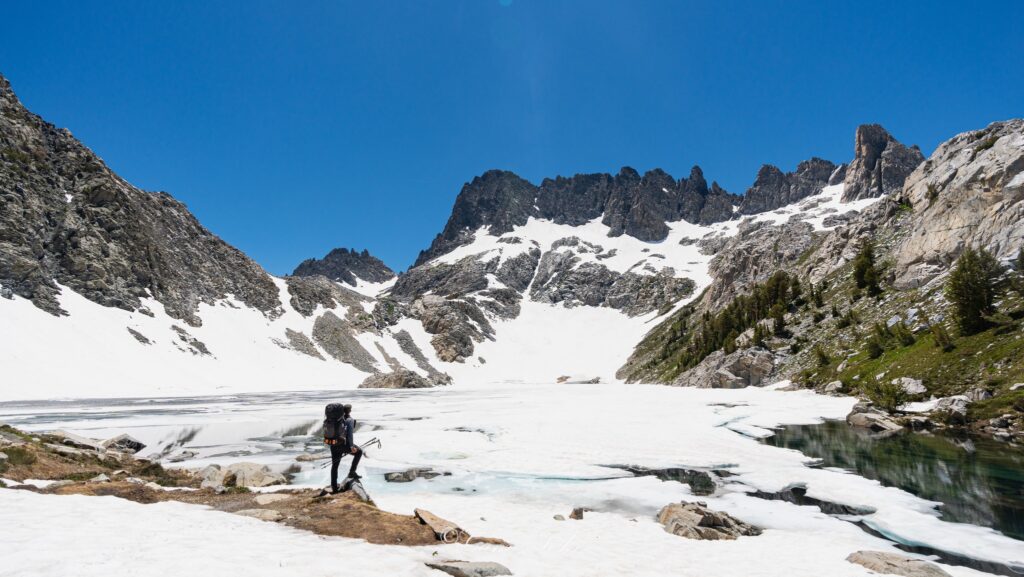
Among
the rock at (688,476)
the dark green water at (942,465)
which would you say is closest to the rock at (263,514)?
the rock at (688,476)

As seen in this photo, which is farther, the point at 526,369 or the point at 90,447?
the point at 526,369

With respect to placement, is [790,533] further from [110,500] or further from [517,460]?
[110,500]

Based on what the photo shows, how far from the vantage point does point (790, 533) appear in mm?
11031

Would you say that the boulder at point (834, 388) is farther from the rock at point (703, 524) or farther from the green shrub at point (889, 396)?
the rock at point (703, 524)

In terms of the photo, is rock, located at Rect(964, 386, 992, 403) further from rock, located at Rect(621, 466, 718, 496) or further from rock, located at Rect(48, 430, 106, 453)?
rock, located at Rect(48, 430, 106, 453)

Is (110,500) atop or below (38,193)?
below

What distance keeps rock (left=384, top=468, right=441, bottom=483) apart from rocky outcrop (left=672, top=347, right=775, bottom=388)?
170ft

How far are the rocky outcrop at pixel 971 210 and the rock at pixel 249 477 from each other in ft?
179

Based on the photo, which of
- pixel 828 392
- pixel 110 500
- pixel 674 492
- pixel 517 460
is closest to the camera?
pixel 110 500

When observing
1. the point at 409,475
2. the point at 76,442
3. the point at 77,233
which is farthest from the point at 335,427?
the point at 77,233

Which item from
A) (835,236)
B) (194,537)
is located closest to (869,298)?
(835,236)

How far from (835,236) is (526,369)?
10093 cm

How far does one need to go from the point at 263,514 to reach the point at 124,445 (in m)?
18.4

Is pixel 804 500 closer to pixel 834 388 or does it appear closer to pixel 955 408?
pixel 955 408
